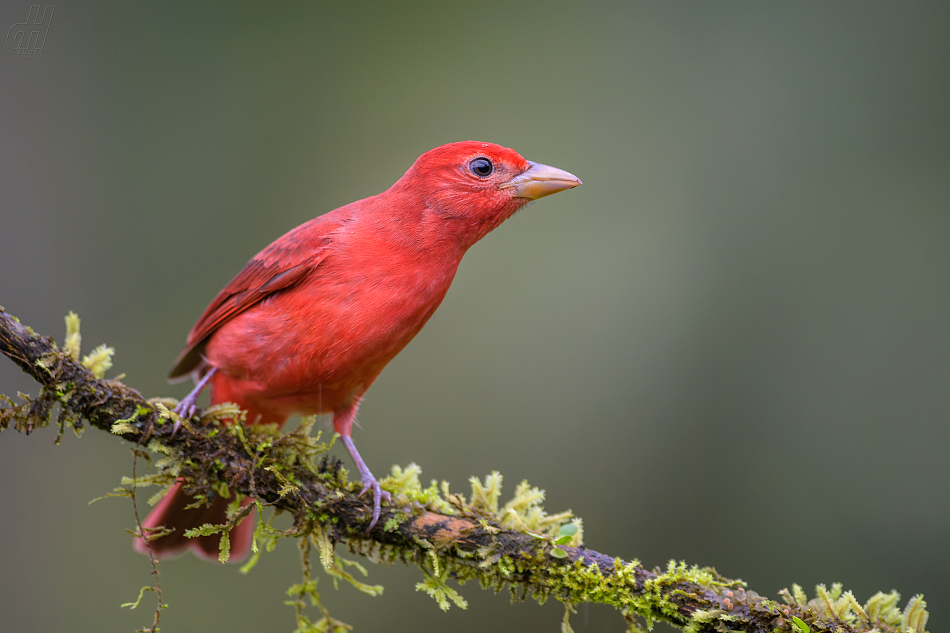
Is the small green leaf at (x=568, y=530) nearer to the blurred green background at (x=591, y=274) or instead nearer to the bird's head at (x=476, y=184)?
the bird's head at (x=476, y=184)

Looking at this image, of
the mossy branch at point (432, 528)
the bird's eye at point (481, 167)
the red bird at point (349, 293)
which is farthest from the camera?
the bird's eye at point (481, 167)

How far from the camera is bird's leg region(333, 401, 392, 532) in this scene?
2.96 metres

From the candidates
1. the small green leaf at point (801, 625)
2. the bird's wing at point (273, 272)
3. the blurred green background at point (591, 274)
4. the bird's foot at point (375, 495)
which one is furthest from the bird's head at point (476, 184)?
the blurred green background at point (591, 274)

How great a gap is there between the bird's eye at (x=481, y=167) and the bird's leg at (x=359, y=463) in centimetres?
122

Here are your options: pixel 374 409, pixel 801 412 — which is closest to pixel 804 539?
pixel 801 412

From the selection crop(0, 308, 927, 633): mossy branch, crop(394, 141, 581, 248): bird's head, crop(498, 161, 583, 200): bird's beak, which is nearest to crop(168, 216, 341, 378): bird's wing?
crop(394, 141, 581, 248): bird's head

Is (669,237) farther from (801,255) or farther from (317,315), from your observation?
(317,315)

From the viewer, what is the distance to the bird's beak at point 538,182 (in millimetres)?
3297

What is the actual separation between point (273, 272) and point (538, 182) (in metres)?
1.25

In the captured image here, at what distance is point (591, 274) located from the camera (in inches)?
237

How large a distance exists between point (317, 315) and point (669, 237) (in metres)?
3.69

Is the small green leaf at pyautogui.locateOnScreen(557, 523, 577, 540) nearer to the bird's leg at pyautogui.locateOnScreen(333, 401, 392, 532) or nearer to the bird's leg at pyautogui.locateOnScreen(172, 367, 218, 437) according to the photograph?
the bird's leg at pyautogui.locateOnScreen(333, 401, 392, 532)

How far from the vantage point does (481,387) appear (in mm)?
6141

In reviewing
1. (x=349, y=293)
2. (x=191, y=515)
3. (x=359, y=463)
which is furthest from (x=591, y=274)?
(x=191, y=515)
